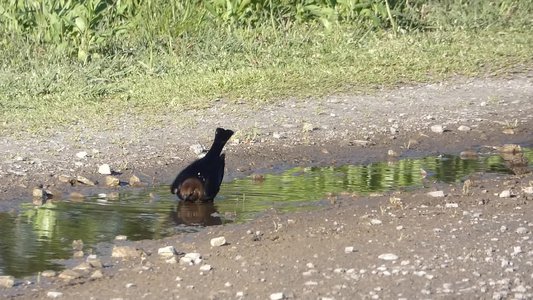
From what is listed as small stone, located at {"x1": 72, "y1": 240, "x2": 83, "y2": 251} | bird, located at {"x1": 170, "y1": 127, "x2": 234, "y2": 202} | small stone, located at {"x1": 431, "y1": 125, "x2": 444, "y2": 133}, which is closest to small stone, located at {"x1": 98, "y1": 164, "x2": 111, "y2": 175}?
bird, located at {"x1": 170, "y1": 127, "x2": 234, "y2": 202}

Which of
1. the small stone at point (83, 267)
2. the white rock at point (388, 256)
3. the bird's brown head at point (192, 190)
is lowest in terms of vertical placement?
the bird's brown head at point (192, 190)

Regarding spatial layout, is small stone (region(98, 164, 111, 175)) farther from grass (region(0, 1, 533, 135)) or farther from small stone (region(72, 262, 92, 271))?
small stone (region(72, 262, 92, 271))

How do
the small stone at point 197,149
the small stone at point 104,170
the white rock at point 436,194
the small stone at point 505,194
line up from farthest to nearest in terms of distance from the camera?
1. the small stone at point 197,149
2. the small stone at point 104,170
3. the white rock at point 436,194
4. the small stone at point 505,194

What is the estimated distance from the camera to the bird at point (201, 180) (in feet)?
25.7

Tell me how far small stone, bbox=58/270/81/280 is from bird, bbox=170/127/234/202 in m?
1.92

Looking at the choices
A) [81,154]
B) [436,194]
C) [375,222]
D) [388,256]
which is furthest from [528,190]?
[81,154]

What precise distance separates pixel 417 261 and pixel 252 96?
4941mm

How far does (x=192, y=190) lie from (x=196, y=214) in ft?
0.62

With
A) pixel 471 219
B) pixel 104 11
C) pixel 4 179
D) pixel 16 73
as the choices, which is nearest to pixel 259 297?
pixel 471 219

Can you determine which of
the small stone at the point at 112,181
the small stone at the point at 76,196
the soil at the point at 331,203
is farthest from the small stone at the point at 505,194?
the small stone at the point at 76,196

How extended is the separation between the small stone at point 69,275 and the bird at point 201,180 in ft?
6.30

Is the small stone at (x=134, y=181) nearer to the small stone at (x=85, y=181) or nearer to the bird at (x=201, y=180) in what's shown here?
the small stone at (x=85, y=181)

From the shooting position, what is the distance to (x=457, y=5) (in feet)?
45.7

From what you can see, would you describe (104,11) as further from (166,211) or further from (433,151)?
(166,211)
